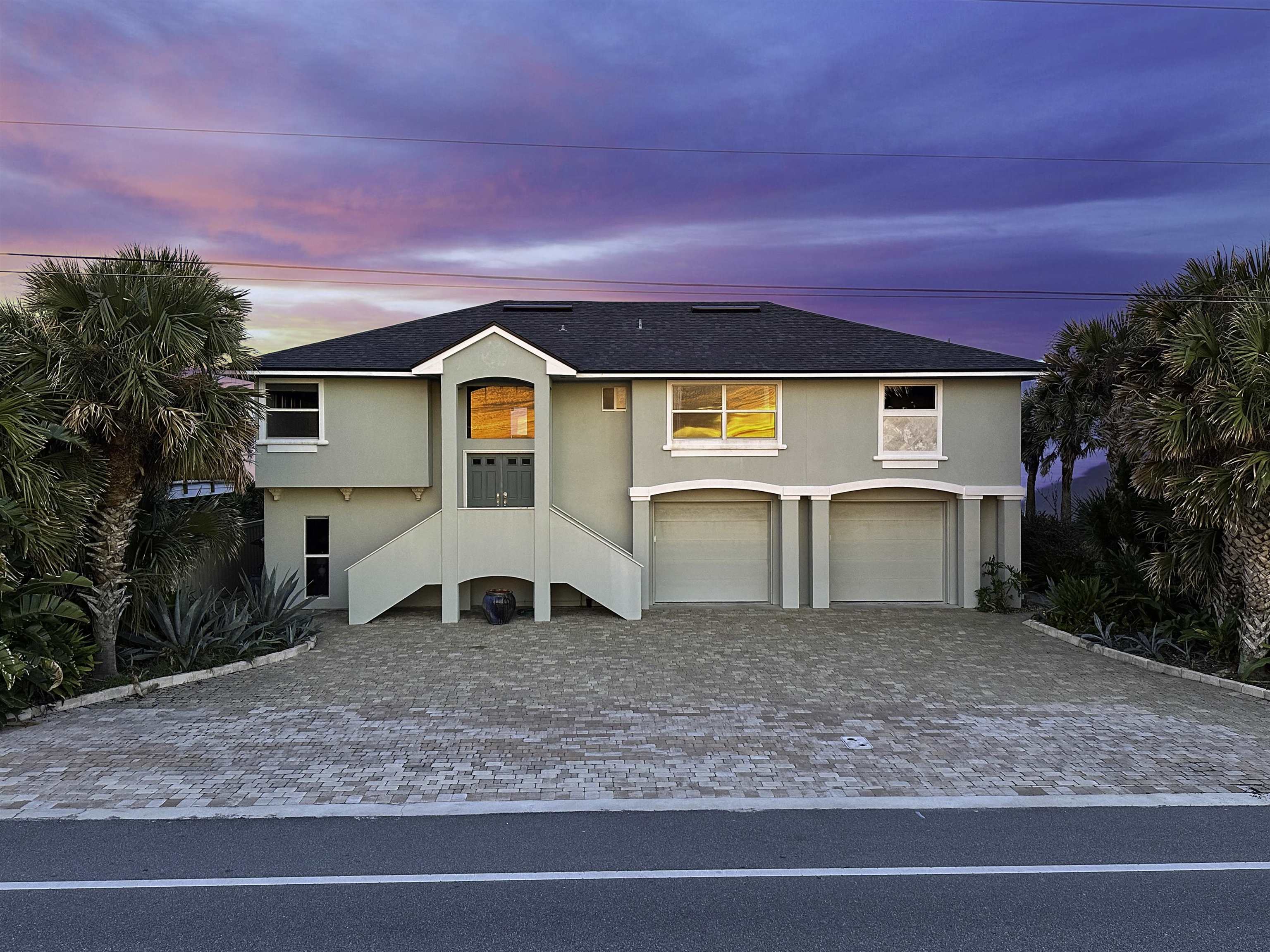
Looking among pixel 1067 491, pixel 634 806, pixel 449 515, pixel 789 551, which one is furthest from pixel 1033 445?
pixel 634 806

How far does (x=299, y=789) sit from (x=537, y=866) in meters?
2.92

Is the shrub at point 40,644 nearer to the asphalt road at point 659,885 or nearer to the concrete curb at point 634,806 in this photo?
the concrete curb at point 634,806

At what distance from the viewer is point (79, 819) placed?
6684 mm

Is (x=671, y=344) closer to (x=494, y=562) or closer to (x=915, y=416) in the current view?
(x=915, y=416)

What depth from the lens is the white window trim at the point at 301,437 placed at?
1614 centimetres

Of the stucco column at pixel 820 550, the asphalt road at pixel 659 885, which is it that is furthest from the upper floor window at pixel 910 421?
the asphalt road at pixel 659 885

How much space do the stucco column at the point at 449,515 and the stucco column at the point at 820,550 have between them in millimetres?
7715

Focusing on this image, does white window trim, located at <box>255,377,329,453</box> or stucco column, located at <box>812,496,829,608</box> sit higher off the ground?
white window trim, located at <box>255,377,329,453</box>

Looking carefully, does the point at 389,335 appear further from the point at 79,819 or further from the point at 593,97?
the point at 79,819

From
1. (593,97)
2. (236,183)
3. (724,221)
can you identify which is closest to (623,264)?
(724,221)

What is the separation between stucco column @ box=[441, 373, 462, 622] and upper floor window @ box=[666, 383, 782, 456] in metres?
4.63

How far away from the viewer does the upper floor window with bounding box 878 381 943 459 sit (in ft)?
56.0

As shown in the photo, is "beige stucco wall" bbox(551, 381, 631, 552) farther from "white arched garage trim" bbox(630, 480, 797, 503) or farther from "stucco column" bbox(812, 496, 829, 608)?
"stucco column" bbox(812, 496, 829, 608)

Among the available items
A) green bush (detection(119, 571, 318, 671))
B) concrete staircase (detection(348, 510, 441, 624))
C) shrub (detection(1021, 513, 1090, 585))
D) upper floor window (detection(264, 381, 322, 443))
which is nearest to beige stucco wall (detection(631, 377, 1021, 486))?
shrub (detection(1021, 513, 1090, 585))
